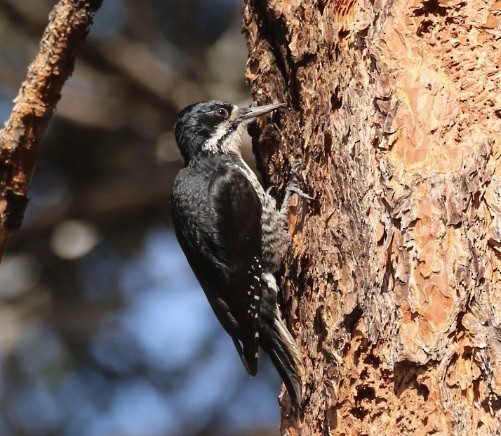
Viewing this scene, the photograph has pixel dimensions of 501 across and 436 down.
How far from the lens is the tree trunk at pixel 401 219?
276cm

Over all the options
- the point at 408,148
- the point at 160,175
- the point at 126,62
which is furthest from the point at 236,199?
the point at 126,62

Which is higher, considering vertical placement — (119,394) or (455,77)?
(455,77)

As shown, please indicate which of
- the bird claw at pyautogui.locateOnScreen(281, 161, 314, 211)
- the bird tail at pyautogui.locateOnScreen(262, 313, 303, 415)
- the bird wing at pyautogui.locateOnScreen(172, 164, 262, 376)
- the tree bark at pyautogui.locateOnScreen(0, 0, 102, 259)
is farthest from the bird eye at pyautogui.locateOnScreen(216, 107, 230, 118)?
the tree bark at pyautogui.locateOnScreen(0, 0, 102, 259)

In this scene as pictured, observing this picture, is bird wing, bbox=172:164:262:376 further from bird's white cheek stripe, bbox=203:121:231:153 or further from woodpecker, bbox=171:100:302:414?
bird's white cheek stripe, bbox=203:121:231:153

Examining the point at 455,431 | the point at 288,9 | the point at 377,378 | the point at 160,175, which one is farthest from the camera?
the point at 160,175

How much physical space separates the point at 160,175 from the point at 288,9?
3.44m

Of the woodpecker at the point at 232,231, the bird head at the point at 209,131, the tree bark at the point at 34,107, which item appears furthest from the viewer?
the bird head at the point at 209,131

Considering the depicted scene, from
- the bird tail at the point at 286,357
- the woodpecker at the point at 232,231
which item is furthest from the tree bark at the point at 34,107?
the bird tail at the point at 286,357

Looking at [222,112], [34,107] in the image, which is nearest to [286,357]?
[34,107]

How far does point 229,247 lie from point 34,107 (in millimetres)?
1398

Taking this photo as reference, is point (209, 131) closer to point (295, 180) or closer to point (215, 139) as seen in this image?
point (215, 139)

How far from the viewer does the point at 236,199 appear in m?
4.30

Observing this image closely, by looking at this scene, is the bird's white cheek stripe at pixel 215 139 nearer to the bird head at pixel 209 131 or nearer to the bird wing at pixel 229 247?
the bird head at pixel 209 131

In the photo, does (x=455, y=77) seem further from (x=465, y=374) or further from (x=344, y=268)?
(x=465, y=374)
